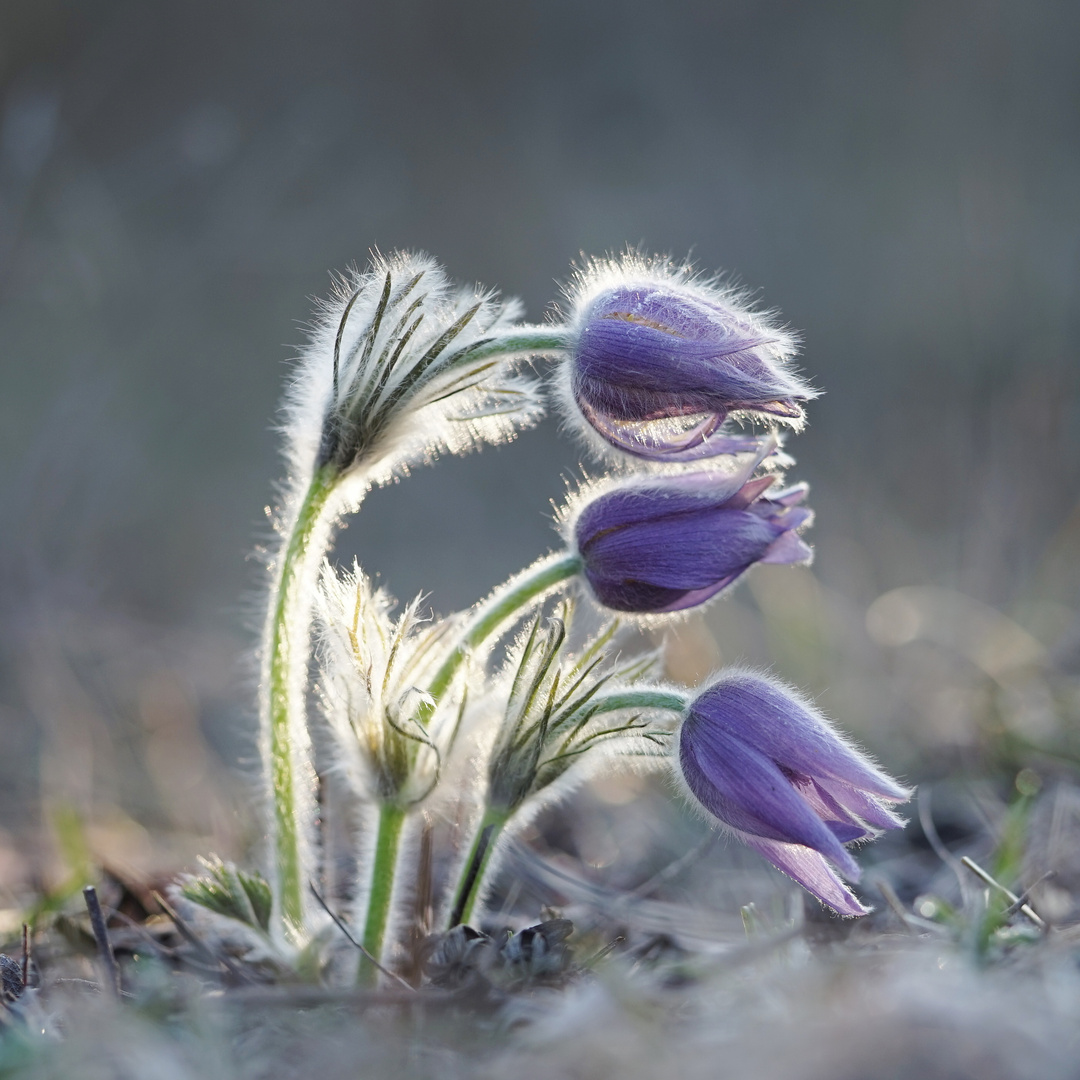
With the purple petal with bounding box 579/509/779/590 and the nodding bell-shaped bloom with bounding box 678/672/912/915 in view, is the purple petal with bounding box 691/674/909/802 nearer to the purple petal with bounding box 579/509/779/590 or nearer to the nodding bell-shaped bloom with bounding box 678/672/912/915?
the nodding bell-shaped bloom with bounding box 678/672/912/915

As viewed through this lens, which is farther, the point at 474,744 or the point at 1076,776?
the point at 1076,776

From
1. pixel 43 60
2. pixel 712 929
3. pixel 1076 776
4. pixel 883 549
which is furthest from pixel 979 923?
pixel 43 60

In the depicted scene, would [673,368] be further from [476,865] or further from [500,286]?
[500,286]

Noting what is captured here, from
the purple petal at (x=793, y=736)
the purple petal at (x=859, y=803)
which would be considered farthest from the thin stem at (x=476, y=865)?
the purple petal at (x=859, y=803)

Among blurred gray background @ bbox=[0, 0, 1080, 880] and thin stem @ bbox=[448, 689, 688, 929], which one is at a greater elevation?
blurred gray background @ bbox=[0, 0, 1080, 880]

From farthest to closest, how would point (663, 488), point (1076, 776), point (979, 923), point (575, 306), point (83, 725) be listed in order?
1. point (83, 725)
2. point (1076, 776)
3. point (575, 306)
4. point (663, 488)
5. point (979, 923)

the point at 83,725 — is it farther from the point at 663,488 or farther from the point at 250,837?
the point at 663,488

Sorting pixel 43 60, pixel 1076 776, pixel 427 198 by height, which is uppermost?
pixel 427 198

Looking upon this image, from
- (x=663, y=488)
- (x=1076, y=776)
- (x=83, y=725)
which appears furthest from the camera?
(x=83, y=725)

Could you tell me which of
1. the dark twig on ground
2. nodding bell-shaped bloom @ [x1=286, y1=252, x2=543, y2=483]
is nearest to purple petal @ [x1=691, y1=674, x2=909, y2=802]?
nodding bell-shaped bloom @ [x1=286, y1=252, x2=543, y2=483]
